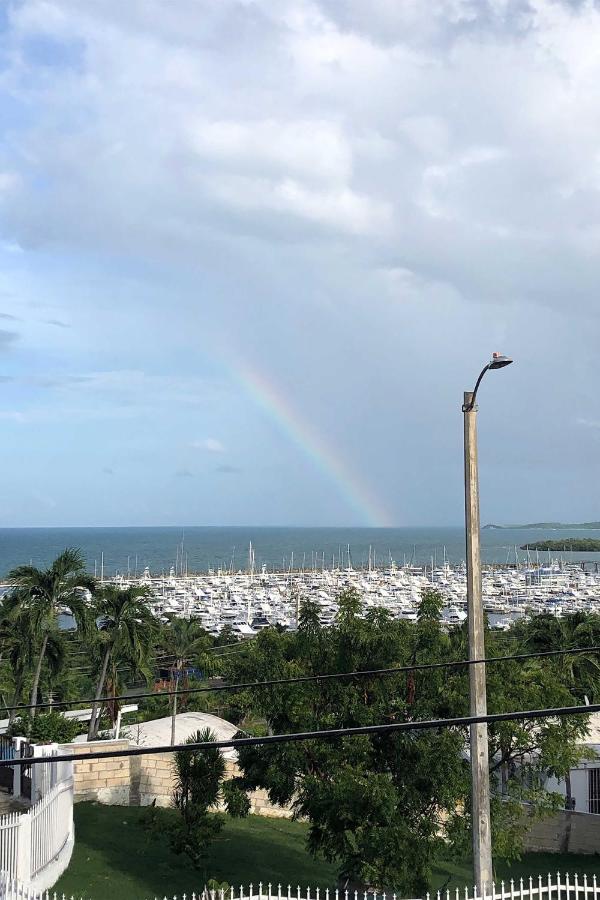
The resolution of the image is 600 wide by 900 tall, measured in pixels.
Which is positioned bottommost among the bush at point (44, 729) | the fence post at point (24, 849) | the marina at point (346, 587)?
the marina at point (346, 587)

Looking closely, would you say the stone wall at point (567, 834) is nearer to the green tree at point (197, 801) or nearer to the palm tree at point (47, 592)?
the green tree at point (197, 801)

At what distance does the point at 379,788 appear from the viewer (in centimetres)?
1382

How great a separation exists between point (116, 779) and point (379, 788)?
8.72 m

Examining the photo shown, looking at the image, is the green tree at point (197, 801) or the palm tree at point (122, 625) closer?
the green tree at point (197, 801)

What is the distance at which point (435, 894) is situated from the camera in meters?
16.2

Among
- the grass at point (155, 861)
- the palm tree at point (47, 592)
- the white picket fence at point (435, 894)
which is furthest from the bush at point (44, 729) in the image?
the white picket fence at point (435, 894)

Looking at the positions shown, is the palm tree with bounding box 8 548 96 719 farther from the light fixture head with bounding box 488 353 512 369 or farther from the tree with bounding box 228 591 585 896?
the light fixture head with bounding box 488 353 512 369

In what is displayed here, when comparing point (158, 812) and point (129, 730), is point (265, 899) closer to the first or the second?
point (158, 812)

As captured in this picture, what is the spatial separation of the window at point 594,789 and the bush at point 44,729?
1394 cm

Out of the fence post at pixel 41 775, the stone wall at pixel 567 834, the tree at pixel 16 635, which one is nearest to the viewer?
the fence post at pixel 41 775

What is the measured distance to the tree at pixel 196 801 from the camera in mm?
16656

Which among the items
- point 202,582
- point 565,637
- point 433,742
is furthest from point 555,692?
point 202,582

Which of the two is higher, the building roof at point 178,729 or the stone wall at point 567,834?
the building roof at point 178,729

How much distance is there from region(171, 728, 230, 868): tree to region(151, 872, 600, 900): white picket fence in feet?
4.61
